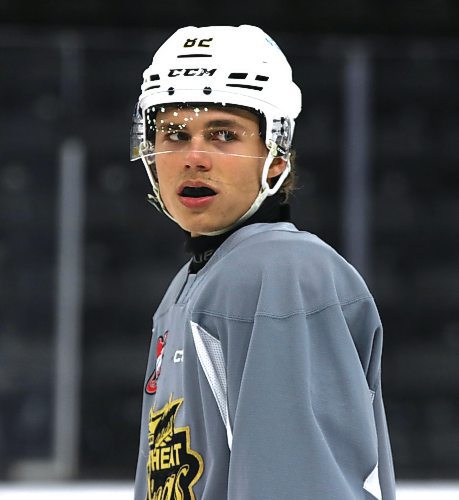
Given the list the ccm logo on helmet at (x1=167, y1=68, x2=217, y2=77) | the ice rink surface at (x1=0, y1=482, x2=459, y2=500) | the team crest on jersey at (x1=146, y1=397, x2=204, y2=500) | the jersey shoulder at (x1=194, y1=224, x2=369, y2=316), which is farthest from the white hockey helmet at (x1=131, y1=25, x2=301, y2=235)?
the ice rink surface at (x1=0, y1=482, x2=459, y2=500)

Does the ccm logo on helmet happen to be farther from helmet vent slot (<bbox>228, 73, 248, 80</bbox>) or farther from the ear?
the ear

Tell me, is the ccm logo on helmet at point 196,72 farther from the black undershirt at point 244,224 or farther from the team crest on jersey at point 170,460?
the team crest on jersey at point 170,460

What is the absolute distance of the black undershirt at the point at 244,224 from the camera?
1.47 metres

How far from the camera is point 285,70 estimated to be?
5.00 ft

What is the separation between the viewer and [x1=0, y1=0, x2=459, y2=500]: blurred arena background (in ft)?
13.7

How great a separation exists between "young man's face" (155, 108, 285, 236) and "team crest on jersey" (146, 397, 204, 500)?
0.71 feet

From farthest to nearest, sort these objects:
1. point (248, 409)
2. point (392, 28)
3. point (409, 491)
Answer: point (392, 28) → point (409, 491) → point (248, 409)

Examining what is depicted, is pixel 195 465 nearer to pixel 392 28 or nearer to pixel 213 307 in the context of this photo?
→ pixel 213 307

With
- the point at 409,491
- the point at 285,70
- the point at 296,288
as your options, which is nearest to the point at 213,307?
the point at 296,288

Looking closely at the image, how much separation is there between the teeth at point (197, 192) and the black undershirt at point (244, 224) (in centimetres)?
6

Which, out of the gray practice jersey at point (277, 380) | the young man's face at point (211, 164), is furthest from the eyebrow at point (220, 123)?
the gray practice jersey at point (277, 380)

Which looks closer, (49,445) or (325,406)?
(325,406)

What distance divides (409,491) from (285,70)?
267 cm

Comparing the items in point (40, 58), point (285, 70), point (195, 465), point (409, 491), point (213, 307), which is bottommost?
point (409, 491)
